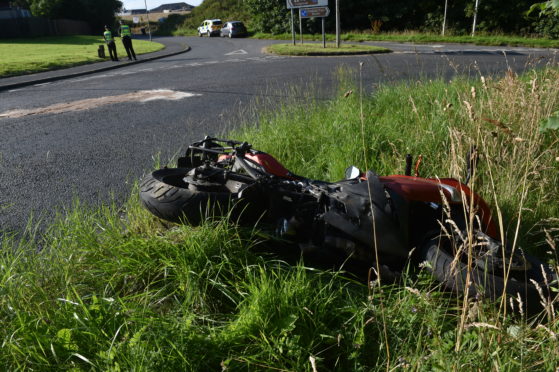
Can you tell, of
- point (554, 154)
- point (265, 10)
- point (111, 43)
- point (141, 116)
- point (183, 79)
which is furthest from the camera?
point (265, 10)

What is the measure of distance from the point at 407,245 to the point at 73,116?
7130 mm

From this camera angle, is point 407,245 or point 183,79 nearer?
point 407,245

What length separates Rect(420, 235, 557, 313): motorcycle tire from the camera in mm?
1986

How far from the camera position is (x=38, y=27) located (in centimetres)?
4953

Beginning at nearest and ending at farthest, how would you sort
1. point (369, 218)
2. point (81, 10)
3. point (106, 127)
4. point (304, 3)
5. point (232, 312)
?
1. point (232, 312)
2. point (369, 218)
3. point (106, 127)
4. point (304, 3)
5. point (81, 10)

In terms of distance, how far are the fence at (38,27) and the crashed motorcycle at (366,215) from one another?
5313cm

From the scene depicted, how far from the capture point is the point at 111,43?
19375mm

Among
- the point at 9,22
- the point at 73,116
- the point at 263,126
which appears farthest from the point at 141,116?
the point at 9,22

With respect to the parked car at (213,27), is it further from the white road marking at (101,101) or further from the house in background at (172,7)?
the house in background at (172,7)

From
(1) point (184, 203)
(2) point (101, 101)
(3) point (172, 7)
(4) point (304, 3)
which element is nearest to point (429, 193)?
(1) point (184, 203)

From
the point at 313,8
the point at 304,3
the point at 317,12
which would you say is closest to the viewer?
the point at 317,12

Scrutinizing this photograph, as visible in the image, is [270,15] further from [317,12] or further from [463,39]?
[463,39]

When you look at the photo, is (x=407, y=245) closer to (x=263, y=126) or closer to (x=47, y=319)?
(x=47, y=319)

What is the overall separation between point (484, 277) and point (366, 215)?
24.5 inches
